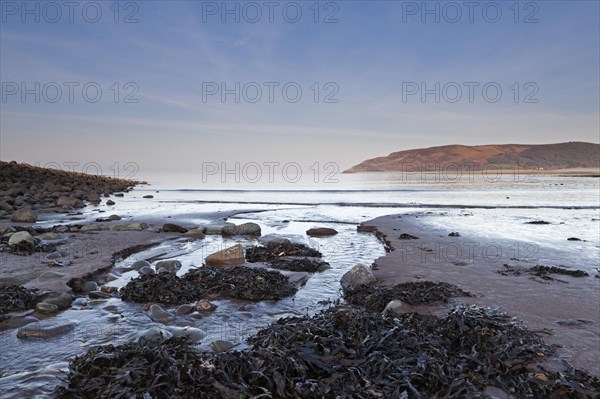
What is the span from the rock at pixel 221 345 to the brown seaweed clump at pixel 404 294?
1841mm

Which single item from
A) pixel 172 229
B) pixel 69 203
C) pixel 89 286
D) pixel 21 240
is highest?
pixel 69 203

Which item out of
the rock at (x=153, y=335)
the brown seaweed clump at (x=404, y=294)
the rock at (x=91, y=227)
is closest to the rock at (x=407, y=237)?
the brown seaweed clump at (x=404, y=294)

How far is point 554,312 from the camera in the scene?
14.4 ft

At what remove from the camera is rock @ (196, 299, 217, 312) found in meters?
4.61

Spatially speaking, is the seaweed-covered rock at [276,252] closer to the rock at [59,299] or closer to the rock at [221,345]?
the rock at [59,299]

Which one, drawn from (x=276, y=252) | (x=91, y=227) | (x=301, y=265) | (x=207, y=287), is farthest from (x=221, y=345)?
(x=91, y=227)

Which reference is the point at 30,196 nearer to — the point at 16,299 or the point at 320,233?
the point at 320,233

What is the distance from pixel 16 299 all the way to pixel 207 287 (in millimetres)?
2243

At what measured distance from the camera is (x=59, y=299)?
15.2 feet

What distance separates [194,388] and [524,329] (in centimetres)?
317

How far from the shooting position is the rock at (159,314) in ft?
14.2

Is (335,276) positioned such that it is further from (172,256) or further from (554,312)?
(172,256)

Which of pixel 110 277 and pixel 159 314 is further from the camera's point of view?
pixel 110 277

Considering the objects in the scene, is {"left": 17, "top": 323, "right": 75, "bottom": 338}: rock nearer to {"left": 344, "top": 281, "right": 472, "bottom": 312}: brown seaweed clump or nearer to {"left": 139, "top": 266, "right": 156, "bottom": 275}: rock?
{"left": 139, "top": 266, "right": 156, "bottom": 275}: rock
